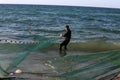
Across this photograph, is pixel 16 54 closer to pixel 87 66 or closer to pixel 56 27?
pixel 87 66

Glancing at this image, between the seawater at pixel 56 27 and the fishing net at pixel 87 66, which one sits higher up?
the fishing net at pixel 87 66

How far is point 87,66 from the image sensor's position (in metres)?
11.0

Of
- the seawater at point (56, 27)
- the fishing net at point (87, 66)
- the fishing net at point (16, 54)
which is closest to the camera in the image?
the fishing net at point (87, 66)

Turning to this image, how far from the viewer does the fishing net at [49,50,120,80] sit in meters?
10.6

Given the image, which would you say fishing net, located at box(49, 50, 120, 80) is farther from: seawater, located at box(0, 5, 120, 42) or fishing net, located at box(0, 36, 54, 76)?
seawater, located at box(0, 5, 120, 42)

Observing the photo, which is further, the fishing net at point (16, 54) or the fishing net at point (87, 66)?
the fishing net at point (16, 54)

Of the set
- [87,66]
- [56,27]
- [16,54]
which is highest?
[87,66]

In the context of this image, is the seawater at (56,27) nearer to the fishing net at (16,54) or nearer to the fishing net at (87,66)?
the fishing net at (16,54)

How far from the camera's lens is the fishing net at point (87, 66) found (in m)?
10.6

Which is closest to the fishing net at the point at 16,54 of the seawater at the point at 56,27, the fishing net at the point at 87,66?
the fishing net at the point at 87,66

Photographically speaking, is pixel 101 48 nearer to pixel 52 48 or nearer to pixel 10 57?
pixel 52 48

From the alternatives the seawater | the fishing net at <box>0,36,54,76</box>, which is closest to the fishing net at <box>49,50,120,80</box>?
the fishing net at <box>0,36,54,76</box>

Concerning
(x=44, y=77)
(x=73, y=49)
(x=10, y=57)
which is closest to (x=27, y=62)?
(x=10, y=57)

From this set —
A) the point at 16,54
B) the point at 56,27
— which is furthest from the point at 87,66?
the point at 56,27
